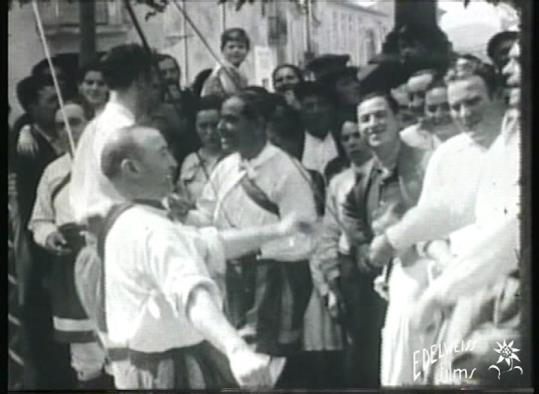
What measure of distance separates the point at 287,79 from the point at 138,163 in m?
0.49

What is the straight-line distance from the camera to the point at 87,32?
9.55ft

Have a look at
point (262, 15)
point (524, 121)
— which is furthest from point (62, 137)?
point (524, 121)

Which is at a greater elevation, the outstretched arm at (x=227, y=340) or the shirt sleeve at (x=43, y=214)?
the shirt sleeve at (x=43, y=214)

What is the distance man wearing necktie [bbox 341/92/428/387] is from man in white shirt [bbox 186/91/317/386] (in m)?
0.13

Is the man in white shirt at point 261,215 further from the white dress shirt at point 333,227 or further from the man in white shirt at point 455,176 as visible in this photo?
the man in white shirt at point 455,176

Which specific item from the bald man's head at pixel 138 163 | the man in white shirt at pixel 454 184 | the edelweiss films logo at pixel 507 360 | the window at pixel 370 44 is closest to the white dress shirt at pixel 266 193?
the bald man's head at pixel 138 163

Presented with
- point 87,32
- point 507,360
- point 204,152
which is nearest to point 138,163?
point 204,152

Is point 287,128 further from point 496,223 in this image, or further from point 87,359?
point 87,359

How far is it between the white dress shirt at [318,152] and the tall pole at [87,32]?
2.19 ft

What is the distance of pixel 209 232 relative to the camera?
289 centimetres

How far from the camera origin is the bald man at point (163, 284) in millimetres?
2883

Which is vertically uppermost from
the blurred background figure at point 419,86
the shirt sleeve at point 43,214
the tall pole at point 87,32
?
the tall pole at point 87,32

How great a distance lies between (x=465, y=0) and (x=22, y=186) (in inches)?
54.2
